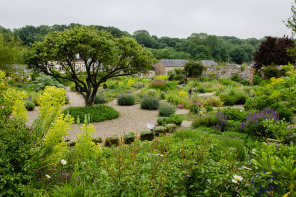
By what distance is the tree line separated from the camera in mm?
58562

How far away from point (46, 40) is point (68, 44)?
1096mm

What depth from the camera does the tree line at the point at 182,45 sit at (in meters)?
58.6

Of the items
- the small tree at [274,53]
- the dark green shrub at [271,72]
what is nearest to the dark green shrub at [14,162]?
the dark green shrub at [271,72]

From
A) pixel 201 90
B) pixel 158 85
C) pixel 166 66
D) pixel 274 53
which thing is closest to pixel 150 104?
pixel 201 90

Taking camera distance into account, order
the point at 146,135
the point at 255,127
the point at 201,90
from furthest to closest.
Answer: the point at 201,90 < the point at 146,135 < the point at 255,127

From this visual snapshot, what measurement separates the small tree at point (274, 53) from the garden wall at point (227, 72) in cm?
295

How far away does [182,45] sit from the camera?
69.4m

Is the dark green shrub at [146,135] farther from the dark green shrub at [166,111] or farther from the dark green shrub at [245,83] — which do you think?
the dark green shrub at [245,83]

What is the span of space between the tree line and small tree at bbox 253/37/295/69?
33.6 meters

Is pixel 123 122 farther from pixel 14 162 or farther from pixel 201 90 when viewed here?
pixel 201 90

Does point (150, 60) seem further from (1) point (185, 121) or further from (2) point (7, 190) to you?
(2) point (7, 190)

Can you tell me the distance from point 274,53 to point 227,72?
5.40m

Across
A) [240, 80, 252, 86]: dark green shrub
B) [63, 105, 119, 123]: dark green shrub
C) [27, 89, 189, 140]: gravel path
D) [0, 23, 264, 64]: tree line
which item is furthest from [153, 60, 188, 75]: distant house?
[63, 105, 119, 123]: dark green shrub

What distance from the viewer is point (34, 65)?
945cm
